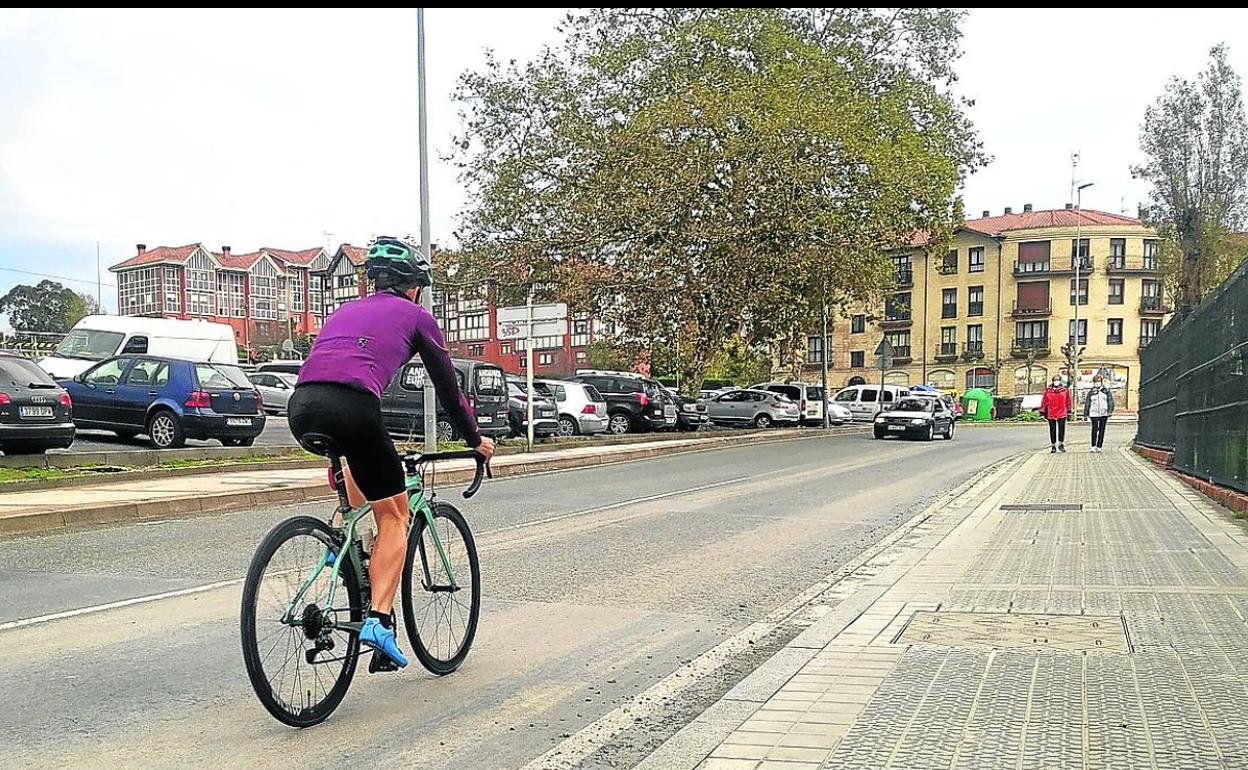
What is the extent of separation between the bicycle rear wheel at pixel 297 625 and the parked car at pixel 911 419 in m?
29.8

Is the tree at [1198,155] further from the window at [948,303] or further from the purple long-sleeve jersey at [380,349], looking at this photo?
the purple long-sleeve jersey at [380,349]

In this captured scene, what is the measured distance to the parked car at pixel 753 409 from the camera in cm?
4122

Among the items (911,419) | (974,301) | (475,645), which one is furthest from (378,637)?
(974,301)

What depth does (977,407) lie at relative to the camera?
58.8 meters

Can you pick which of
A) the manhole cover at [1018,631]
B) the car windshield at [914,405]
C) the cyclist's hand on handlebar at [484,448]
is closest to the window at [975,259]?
the car windshield at [914,405]

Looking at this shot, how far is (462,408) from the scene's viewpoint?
4.69 meters

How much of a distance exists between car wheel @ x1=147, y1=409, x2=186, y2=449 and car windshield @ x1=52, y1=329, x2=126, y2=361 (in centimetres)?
857

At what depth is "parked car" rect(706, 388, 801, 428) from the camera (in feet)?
135

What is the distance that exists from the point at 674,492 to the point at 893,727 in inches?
433

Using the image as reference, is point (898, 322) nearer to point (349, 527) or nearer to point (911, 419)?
point (911, 419)

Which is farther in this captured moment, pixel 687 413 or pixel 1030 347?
pixel 1030 347

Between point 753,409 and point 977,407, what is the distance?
22.3m

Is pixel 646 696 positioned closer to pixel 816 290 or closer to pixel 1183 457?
pixel 1183 457

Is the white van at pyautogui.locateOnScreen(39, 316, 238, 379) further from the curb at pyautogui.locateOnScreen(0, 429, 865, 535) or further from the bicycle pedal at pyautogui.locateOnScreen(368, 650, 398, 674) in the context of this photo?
the bicycle pedal at pyautogui.locateOnScreen(368, 650, 398, 674)
